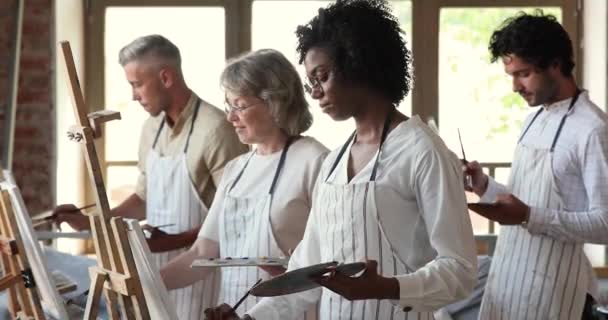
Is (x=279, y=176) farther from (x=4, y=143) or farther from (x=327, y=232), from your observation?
(x=4, y=143)

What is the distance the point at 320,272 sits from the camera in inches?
69.9

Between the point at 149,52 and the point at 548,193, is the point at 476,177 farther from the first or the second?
the point at 149,52

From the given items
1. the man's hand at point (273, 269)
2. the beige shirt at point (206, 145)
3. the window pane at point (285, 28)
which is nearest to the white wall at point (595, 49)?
the window pane at point (285, 28)

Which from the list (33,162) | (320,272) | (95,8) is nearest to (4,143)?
(33,162)

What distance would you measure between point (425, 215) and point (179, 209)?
1.37 meters

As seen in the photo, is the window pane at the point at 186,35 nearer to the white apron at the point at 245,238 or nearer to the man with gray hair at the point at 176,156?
the man with gray hair at the point at 176,156

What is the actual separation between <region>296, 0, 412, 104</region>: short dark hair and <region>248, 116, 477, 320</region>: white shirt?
9cm

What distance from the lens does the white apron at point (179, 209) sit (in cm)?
306

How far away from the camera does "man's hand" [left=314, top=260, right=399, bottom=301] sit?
5.85 feet

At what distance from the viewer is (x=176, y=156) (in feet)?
10.5

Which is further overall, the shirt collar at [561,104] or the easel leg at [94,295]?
the shirt collar at [561,104]

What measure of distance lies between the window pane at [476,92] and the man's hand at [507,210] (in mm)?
2659

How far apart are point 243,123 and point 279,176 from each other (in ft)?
0.51

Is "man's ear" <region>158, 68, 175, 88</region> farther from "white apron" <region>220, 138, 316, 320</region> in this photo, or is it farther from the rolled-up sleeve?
the rolled-up sleeve
